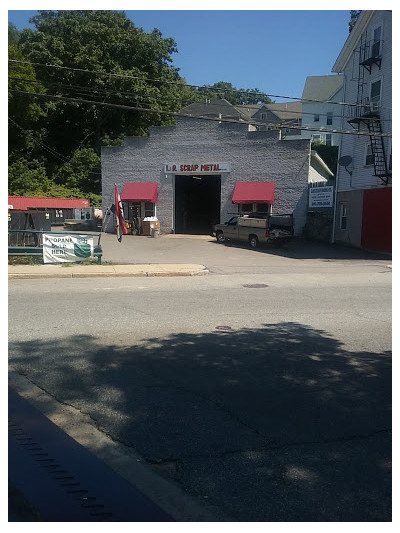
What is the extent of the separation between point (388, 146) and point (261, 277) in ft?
39.0

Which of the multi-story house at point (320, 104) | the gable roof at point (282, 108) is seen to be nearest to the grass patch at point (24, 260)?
the multi-story house at point (320, 104)

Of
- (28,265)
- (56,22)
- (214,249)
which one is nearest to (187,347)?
(28,265)

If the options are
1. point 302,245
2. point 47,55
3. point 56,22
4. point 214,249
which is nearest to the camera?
point 214,249

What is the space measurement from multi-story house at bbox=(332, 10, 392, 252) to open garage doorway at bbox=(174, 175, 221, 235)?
10.7m

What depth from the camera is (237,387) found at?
495 centimetres

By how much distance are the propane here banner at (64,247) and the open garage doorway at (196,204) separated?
1505cm

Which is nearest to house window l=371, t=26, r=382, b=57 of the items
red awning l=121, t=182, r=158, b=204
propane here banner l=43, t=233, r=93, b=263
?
red awning l=121, t=182, r=158, b=204

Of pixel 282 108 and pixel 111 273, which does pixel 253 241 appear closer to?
pixel 111 273

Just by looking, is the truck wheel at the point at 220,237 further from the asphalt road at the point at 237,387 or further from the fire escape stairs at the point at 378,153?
the asphalt road at the point at 237,387

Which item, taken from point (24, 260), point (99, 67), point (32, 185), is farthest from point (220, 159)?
point (99, 67)

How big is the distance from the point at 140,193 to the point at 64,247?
574 inches

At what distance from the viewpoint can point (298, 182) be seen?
28109 mm

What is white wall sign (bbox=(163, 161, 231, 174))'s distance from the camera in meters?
29.5

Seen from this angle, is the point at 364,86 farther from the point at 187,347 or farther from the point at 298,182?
the point at 187,347
